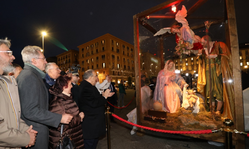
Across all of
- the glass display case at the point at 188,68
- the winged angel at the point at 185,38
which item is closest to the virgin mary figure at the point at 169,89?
the glass display case at the point at 188,68

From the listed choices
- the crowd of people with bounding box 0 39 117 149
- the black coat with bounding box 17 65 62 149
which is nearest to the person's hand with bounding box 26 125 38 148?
the crowd of people with bounding box 0 39 117 149

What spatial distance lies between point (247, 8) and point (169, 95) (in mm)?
3729

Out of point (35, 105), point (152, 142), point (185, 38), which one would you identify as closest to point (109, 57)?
point (185, 38)

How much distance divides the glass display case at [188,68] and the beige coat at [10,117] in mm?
3520

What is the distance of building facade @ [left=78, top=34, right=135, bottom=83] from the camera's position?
155 feet

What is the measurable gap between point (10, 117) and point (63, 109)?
741 millimetres

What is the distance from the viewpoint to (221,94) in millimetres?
4477

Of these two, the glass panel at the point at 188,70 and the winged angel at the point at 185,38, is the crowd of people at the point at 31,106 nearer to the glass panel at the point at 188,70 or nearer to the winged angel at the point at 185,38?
the glass panel at the point at 188,70

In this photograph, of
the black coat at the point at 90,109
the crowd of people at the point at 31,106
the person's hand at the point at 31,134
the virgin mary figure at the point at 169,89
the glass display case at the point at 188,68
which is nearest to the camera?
the crowd of people at the point at 31,106

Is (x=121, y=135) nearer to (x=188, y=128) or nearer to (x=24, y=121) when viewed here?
(x=188, y=128)

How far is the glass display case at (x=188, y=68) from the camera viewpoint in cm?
389

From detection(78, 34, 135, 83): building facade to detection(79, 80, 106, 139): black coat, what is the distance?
138 ft

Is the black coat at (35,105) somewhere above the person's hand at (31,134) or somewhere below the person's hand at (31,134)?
above

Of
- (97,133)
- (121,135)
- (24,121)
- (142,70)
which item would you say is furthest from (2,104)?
(142,70)
